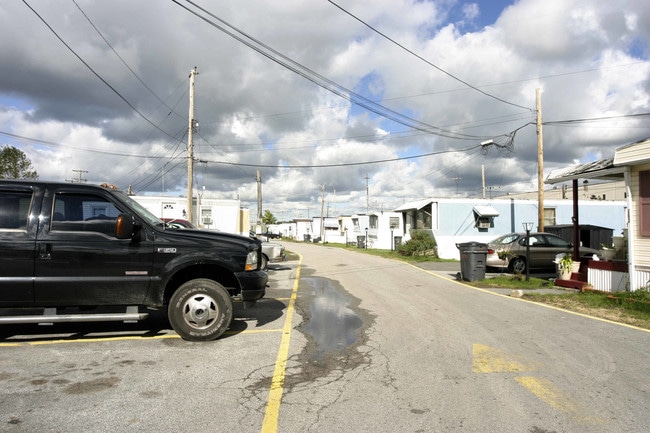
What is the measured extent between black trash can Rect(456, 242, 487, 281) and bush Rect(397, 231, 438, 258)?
1170 centimetres

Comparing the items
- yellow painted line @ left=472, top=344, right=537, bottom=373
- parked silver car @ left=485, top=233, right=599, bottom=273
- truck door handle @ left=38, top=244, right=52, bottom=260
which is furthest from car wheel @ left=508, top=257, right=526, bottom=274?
truck door handle @ left=38, top=244, right=52, bottom=260

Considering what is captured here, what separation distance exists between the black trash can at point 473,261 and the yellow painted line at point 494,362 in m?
8.24

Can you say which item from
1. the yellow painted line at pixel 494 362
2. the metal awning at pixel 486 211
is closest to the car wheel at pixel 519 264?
the metal awning at pixel 486 211

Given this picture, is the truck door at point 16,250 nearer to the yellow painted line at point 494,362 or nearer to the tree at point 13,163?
the yellow painted line at point 494,362

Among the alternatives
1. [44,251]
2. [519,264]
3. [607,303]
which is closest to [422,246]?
[519,264]

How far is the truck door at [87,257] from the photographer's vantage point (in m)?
5.81

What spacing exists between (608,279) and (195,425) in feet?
35.5

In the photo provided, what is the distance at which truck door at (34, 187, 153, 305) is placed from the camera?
581 centimetres

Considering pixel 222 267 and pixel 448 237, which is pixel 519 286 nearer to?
pixel 222 267

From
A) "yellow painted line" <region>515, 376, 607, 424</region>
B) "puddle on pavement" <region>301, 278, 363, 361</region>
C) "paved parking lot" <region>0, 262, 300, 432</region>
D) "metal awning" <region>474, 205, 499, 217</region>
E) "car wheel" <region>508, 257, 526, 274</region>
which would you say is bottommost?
"yellow painted line" <region>515, 376, 607, 424</region>

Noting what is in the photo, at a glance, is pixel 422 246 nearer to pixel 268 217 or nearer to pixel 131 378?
pixel 131 378

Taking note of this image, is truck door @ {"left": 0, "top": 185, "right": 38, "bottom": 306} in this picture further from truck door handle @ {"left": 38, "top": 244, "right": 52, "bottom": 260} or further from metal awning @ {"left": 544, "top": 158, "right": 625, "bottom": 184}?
metal awning @ {"left": 544, "top": 158, "right": 625, "bottom": 184}

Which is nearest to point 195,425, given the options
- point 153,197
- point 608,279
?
point 608,279

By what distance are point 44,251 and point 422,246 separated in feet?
72.8
